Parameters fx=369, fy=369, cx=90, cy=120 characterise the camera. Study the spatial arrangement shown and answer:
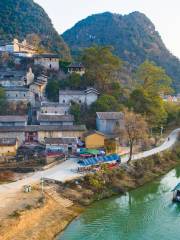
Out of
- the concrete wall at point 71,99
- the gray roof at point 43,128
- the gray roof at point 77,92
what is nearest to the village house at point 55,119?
the gray roof at point 43,128

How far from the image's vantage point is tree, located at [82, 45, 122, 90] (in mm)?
48344

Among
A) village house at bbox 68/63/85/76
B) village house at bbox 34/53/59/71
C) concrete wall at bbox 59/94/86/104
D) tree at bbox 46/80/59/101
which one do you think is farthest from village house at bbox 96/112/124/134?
village house at bbox 34/53/59/71

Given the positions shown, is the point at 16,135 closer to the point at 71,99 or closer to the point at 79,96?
the point at 71,99

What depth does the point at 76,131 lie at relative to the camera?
38.8m

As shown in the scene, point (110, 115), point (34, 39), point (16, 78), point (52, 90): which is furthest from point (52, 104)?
point (34, 39)

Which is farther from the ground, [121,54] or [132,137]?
[121,54]

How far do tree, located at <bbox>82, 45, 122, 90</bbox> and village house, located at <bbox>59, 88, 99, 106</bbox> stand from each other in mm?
2939

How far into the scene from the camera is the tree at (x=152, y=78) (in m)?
51.7

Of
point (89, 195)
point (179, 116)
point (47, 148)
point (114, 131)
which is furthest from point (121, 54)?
point (89, 195)

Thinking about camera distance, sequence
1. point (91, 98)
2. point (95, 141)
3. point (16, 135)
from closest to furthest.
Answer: point (95, 141)
point (16, 135)
point (91, 98)

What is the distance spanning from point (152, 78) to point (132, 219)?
29954 millimetres

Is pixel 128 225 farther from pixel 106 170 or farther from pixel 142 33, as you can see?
pixel 142 33

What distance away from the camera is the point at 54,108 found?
1727 inches

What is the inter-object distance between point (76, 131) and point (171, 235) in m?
18.1
